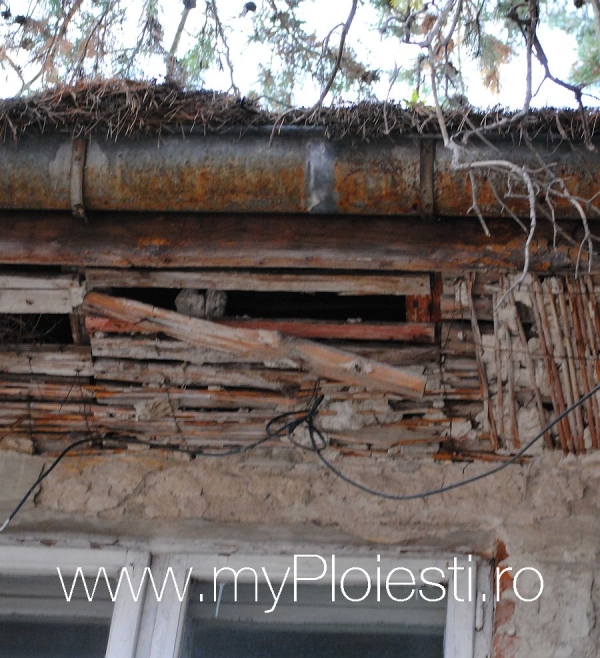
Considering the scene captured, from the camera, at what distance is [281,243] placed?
2389 millimetres

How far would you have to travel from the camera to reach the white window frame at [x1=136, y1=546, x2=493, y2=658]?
2273 millimetres

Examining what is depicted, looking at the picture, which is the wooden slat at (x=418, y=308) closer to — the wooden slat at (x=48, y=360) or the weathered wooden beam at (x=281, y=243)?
the weathered wooden beam at (x=281, y=243)

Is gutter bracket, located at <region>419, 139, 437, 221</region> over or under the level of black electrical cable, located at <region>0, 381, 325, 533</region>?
over

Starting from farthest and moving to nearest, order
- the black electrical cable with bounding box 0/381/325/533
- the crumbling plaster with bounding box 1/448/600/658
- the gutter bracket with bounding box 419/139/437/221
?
the black electrical cable with bounding box 0/381/325/533 < the crumbling plaster with bounding box 1/448/600/658 < the gutter bracket with bounding box 419/139/437/221

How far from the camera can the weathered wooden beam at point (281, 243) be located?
237cm

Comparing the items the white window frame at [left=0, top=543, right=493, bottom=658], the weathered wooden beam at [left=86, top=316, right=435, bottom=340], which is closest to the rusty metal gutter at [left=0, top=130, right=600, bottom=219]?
the weathered wooden beam at [left=86, top=316, right=435, bottom=340]

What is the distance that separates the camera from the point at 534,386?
239cm

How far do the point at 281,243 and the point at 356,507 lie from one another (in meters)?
0.79

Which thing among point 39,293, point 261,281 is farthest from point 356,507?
point 39,293

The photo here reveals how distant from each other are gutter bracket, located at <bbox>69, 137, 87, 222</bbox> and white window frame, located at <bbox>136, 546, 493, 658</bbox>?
3.39 ft

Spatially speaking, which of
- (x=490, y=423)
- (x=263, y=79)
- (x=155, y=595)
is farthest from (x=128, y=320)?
(x=263, y=79)

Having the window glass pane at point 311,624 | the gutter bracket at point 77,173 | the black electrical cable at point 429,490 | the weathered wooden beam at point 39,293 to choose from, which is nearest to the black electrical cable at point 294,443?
the black electrical cable at point 429,490

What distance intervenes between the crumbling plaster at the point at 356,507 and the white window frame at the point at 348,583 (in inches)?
1.6

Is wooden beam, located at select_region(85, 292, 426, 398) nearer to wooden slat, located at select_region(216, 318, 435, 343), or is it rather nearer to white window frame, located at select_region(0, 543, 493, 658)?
wooden slat, located at select_region(216, 318, 435, 343)
